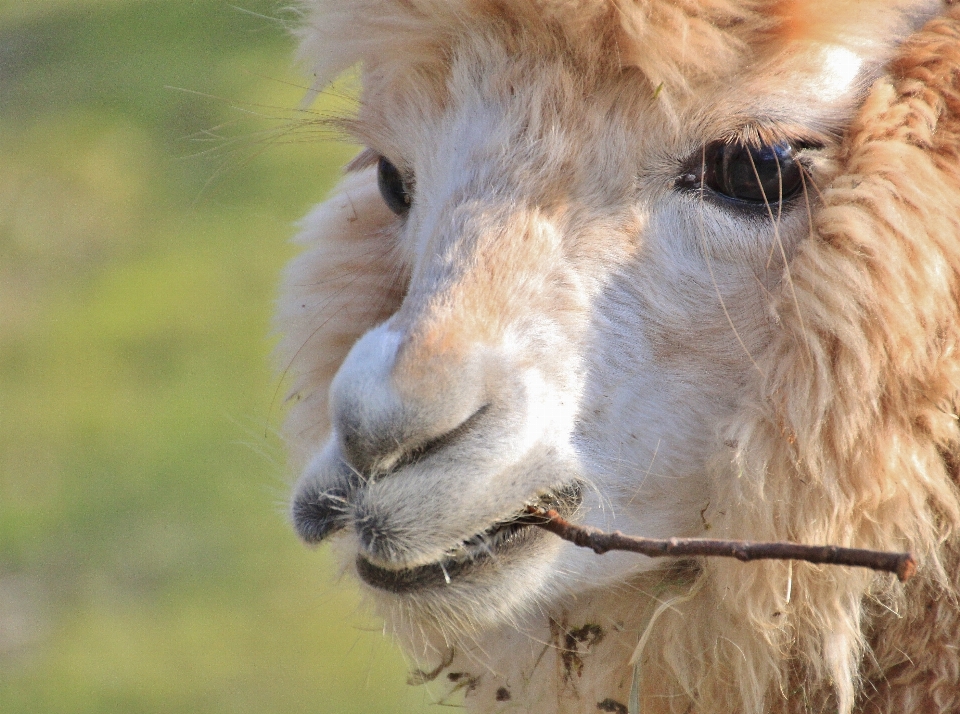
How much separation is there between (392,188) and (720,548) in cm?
121

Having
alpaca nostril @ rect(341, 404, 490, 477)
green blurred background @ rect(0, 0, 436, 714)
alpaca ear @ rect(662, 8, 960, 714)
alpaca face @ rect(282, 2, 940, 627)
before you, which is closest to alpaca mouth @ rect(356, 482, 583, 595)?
alpaca face @ rect(282, 2, 940, 627)

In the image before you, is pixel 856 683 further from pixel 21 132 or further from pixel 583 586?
pixel 21 132

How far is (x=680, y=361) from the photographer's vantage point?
6.52ft

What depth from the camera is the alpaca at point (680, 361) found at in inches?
71.0

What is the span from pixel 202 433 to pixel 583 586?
4636 mm

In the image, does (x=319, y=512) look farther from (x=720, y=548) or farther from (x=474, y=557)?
(x=720, y=548)

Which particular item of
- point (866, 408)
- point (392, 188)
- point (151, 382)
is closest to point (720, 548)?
point (866, 408)

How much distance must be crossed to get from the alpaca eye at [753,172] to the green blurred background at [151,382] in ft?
3.69

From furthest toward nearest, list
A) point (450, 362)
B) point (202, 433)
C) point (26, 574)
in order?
point (202, 433)
point (26, 574)
point (450, 362)

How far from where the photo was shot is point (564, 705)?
7.18 feet

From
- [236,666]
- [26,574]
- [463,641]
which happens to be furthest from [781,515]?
[26,574]

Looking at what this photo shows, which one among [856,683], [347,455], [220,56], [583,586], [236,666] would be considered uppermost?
[347,455]

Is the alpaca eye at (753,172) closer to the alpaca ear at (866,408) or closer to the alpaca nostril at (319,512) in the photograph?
the alpaca ear at (866,408)

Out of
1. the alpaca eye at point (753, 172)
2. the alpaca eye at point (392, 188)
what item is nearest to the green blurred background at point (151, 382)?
the alpaca eye at point (392, 188)
